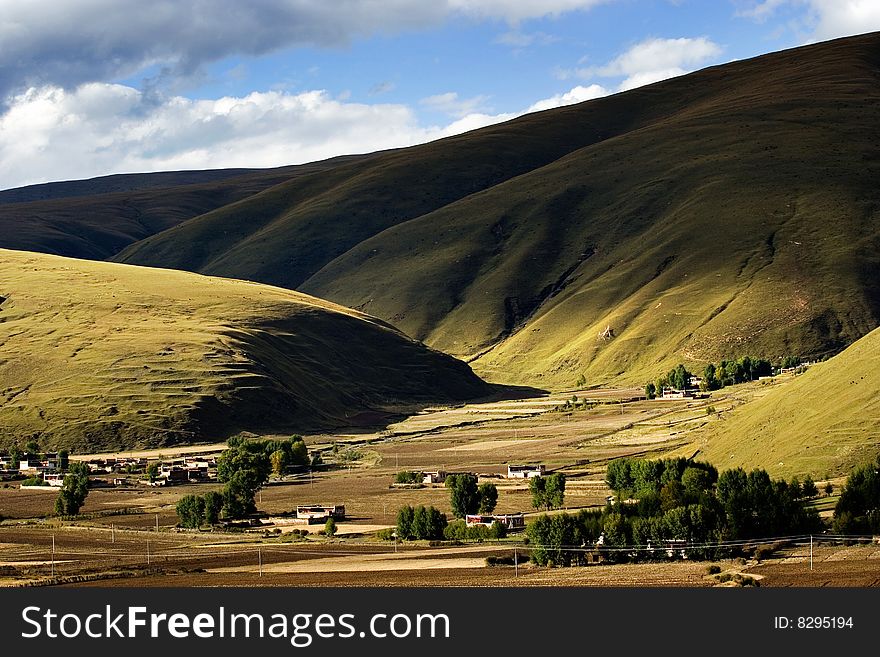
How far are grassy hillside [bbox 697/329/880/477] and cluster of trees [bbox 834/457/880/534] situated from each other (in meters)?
11.9

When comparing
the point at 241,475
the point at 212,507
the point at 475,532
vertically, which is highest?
the point at 241,475

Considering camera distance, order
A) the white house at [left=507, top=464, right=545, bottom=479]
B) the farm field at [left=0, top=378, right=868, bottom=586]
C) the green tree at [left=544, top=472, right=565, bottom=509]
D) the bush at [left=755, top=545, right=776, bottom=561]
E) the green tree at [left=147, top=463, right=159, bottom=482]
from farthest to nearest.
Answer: the green tree at [left=147, top=463, right=159, bottom=482], the white house at [left=507, top=464, right=545, bottom=479], the green tree at [left=544, top=472, right=565, bottom=509], the bush at [left=755, top=545, right=776, bottom=561], the farm field at [left=0, top=378, right=868, bottom=586]

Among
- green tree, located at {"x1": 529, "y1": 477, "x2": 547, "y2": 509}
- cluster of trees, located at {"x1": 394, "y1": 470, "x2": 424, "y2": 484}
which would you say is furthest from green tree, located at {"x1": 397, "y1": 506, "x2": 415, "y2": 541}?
cluster of trees, located at {"x1": 394, "y1": 470, "x2": 424, "y2": 484}

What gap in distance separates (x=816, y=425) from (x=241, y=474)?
191 ft

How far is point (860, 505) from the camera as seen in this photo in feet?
283

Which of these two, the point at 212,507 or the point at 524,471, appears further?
the point at 524,471

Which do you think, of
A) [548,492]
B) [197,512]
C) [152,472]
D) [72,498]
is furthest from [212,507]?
[152,472]

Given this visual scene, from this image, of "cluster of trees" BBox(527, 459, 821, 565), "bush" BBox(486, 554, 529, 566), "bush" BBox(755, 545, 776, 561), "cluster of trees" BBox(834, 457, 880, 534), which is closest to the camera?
"bush" BBox(755, 545, 776, 561)

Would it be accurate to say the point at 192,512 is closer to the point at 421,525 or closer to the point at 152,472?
the point at 421,525

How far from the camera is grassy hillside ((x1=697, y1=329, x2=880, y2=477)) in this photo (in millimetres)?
105750

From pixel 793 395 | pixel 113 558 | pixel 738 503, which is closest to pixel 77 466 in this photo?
pixel 113 558

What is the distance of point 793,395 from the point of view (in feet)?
405

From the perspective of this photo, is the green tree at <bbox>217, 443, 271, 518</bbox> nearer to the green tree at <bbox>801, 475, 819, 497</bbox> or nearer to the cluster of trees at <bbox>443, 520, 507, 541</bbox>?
the cluster of trees at <bbox>443, 520, 507, 541</bbox>

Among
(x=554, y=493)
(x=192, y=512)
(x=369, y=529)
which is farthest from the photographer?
(x=192, y=512)
